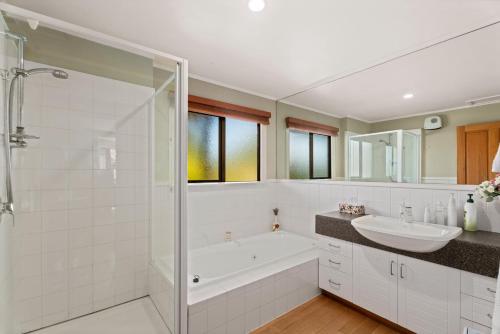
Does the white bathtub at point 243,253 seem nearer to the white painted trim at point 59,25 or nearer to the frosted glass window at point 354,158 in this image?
the frosted glass window at point 354,158

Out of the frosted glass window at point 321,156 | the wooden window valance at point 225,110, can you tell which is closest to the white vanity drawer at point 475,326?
the frosted glass window at point 321,156

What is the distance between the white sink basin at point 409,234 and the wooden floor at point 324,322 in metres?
0.77

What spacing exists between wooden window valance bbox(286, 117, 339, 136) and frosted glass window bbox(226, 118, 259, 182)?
0.48 metres

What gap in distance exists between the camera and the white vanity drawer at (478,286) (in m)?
1.40

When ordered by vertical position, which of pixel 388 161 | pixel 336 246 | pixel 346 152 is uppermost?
pixel 346 152

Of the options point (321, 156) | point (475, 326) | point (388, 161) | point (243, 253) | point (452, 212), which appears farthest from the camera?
point (321, 156)

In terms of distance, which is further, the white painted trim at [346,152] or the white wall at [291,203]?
the white painted trim at [346,152]

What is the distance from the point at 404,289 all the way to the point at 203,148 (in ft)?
7.67

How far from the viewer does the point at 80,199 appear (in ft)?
6.40

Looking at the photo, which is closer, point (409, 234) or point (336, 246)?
point (409, 234)

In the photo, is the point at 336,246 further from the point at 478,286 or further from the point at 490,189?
the point at 490,189

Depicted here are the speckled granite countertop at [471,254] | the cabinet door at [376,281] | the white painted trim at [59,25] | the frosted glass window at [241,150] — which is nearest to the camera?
the white painted trim at [59,25]

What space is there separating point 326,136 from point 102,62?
8.14 feet

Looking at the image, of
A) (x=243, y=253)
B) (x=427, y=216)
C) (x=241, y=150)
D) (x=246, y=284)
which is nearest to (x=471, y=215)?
(x=427, y=216)
